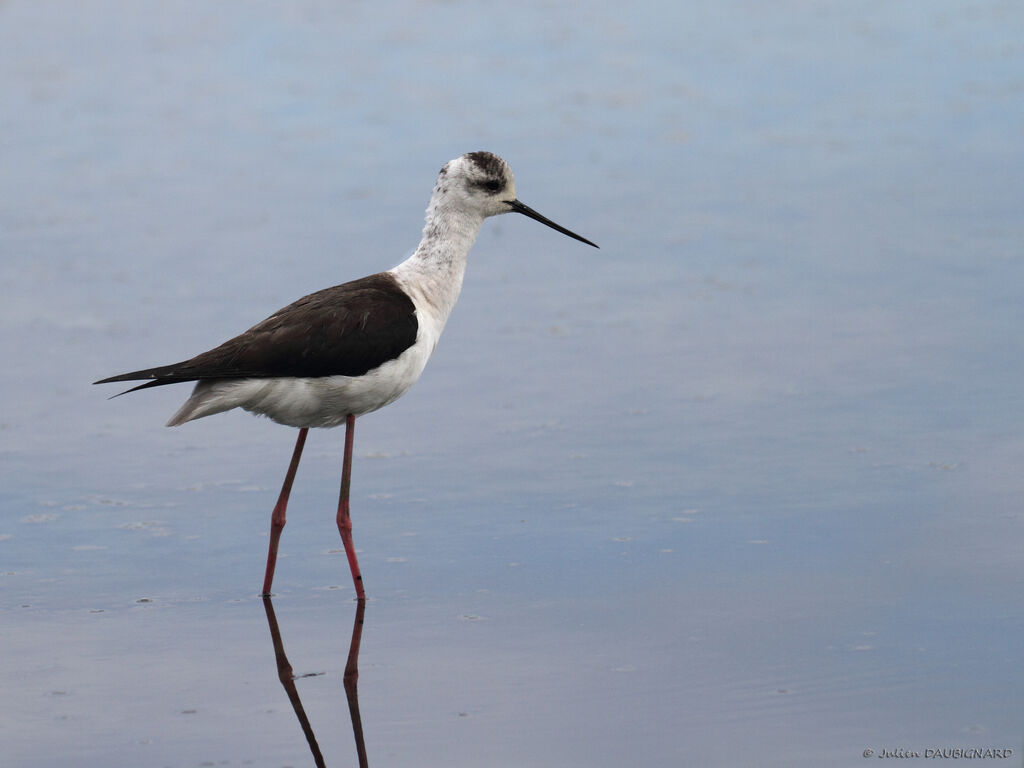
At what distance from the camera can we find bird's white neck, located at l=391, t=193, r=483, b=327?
22.7 ft

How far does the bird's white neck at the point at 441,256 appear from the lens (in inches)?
272

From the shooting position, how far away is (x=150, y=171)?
12367 millimetres

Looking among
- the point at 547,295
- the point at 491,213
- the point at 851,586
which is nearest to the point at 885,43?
the point at 547,295

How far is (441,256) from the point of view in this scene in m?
6.95

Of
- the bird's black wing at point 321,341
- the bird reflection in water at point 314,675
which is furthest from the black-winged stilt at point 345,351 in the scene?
the bird reflection in water at point 314,675

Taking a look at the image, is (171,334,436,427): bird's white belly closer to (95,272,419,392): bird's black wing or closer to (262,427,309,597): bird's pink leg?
(95,272,419,392): bird's black wing

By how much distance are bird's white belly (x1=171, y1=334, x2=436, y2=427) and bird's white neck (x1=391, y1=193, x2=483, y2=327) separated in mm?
276

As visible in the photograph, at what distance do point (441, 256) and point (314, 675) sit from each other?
79.4 inches
